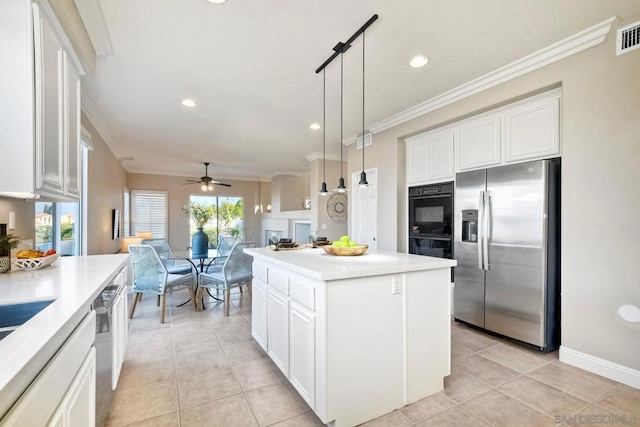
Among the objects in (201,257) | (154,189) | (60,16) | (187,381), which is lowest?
(187,381)

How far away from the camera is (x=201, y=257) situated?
4492 millimetres

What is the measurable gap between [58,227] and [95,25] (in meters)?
2.31

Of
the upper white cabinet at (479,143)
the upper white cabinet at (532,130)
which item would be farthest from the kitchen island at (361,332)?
the upper white cabinet at (479,143)

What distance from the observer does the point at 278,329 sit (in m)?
2.28

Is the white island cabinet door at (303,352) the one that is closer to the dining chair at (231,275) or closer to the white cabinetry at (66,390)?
the white cabinetry at (66,390)

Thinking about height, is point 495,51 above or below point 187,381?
above

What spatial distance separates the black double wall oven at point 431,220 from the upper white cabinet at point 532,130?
2.61 feet

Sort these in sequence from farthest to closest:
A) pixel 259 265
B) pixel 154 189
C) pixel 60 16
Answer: pixel 154 189 → pixel 259 265 → pixel 60 16

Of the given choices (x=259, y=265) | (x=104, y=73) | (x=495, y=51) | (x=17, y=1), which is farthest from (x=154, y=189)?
(x=495, y=51)

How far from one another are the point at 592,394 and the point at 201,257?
4456 millimetres

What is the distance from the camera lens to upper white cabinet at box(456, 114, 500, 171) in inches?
122

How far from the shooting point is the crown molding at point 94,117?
134 inches

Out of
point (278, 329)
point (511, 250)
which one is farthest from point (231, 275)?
point (511, 250)

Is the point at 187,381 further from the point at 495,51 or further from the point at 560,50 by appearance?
the point at 560,50
